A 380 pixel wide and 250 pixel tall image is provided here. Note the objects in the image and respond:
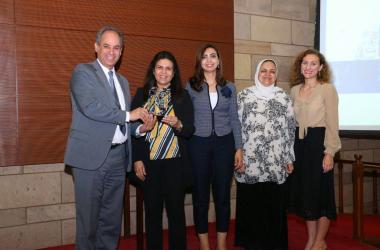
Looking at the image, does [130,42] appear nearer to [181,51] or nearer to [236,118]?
[181,51]

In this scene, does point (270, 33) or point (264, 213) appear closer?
point (264, 213)

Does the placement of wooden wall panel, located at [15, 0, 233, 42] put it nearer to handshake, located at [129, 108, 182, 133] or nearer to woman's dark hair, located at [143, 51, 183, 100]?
woman's dark hair, located at [143, 51, 183, 100]

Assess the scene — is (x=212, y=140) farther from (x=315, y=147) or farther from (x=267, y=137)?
(x=315, y=147)

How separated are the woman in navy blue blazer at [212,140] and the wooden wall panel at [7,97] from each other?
53.3 inches

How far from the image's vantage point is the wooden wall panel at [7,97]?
10.2ft

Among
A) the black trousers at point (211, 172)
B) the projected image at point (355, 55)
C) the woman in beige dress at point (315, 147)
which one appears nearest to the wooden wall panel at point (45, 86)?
the black trousers at point (211, 172)

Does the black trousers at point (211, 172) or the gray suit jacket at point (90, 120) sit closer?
the gray suit jacket at point (90, 120)

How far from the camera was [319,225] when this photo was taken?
3.07 m

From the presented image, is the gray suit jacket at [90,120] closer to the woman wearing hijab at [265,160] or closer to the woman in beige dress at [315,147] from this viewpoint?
the woman wearing hijab at [265,160]

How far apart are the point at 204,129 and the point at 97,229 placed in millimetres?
968

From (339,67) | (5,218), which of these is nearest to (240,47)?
(339,67)

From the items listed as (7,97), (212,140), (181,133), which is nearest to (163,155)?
(181,133)

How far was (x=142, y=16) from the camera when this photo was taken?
3.67 m

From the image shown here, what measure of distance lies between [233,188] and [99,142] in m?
2.08
